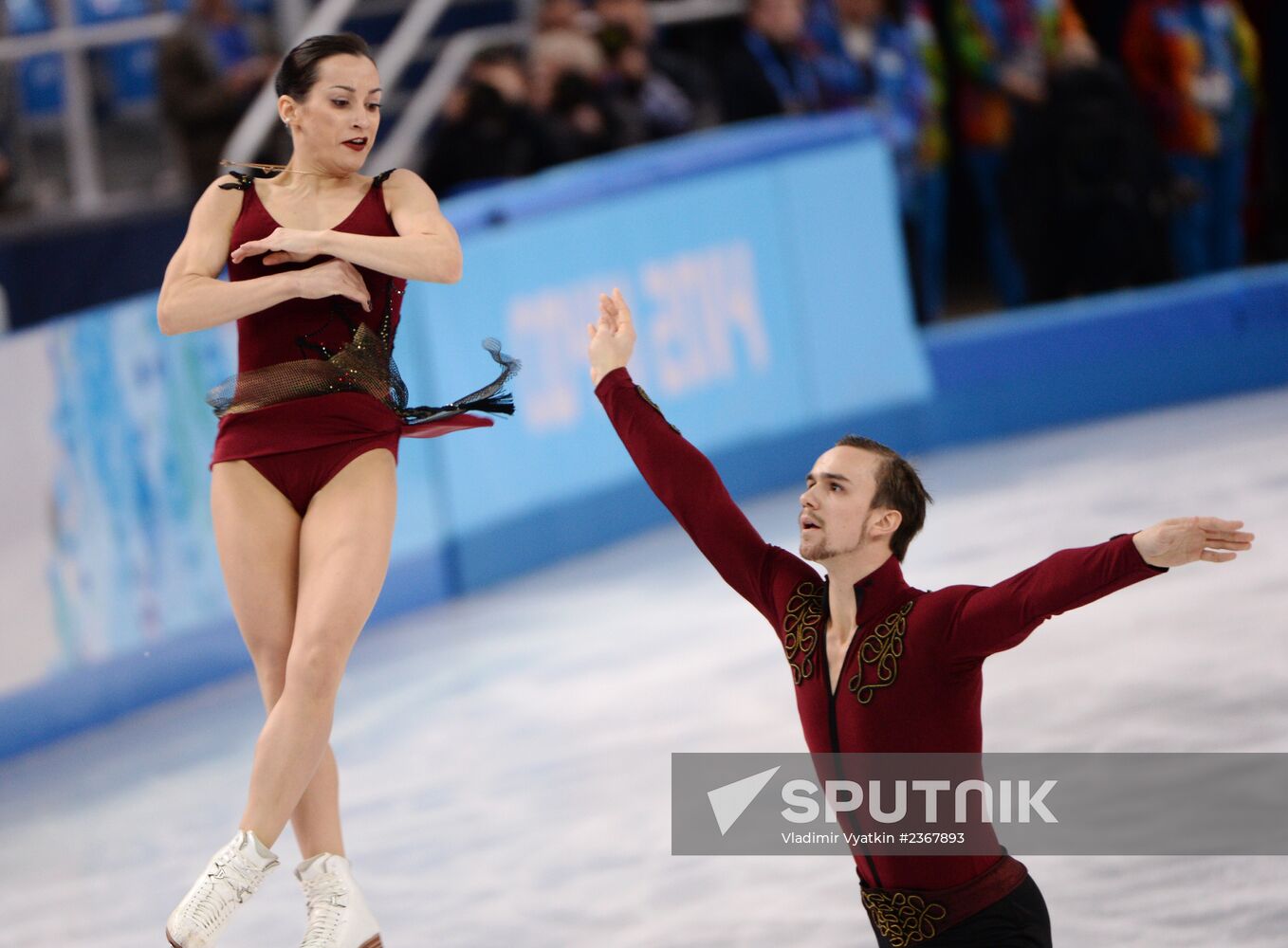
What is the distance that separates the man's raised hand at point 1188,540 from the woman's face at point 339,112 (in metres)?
1.54

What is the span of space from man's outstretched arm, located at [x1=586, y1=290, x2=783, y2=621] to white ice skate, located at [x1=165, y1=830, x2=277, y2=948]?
0.91m

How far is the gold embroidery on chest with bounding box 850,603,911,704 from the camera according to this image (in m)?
3.16

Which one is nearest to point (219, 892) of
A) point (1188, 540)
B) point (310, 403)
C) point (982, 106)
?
point (310, 403)

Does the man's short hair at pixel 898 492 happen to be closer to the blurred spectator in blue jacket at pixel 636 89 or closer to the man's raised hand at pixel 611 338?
the man's raised hand at pixel 611 338

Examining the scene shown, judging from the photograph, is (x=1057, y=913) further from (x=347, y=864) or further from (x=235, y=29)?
(x=235, y=29)

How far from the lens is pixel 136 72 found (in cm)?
974

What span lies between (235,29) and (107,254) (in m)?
1.26

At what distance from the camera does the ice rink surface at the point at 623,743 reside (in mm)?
4238

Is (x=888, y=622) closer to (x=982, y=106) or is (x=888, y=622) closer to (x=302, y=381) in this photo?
(x=302, y=381)

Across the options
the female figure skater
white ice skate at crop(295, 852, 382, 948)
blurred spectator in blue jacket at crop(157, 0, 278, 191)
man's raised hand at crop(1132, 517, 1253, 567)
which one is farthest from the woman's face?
blurred spectator in blue jacket at crop(157, 0, 278, 191)

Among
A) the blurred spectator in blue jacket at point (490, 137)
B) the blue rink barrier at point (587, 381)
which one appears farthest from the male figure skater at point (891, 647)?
the blurred spectator in blue jacket at point (490, 137)

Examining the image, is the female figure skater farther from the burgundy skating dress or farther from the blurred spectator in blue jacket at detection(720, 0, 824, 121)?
the blurred spectator in blue jacket at detection(720, 0, 824, 121)

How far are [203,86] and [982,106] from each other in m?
4.11

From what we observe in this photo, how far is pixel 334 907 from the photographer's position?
3609 millimetres
